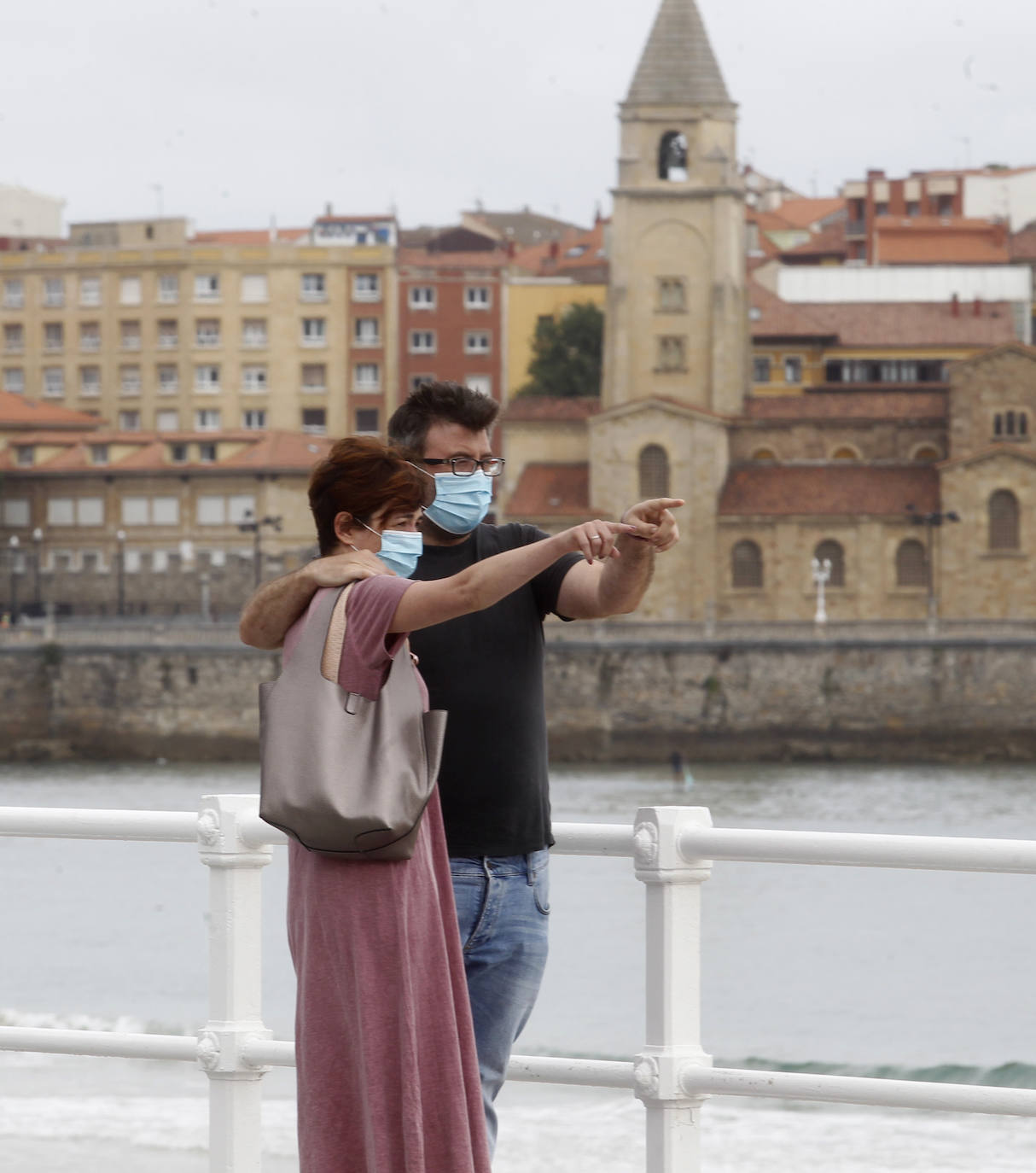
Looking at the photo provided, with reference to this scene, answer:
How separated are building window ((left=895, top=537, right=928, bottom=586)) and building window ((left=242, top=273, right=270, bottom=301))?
28821mm

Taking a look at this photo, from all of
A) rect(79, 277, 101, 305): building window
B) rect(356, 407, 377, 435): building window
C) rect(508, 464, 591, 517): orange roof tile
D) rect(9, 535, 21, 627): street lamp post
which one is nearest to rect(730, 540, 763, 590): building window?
rect(508, 464, 591, 517): orange roof tile

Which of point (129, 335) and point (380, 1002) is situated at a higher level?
point (129, 335)

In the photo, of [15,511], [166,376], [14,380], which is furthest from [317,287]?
[15,511]

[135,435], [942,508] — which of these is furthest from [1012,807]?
[135,435]

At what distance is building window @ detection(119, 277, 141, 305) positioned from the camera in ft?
263

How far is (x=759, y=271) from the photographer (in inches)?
3152

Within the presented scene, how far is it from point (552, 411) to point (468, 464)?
6099 centimetres

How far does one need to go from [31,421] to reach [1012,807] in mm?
45609

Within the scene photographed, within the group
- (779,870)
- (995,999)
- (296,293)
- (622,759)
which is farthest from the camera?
(296,293)

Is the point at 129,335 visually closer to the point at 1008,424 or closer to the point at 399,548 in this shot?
the point at 1008,424

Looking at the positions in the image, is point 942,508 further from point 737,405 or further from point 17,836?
point 17,836

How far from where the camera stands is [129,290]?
80500 millimetres

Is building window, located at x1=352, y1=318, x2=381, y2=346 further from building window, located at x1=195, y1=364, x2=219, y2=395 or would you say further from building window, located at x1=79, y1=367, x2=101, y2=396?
building window, located at x1=79, y1=367, x2=101, y2=396

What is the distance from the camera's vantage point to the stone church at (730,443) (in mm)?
60031
